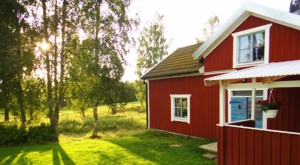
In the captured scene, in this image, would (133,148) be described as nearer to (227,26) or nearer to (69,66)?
(69,66)

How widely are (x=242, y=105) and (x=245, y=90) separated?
2.16ft

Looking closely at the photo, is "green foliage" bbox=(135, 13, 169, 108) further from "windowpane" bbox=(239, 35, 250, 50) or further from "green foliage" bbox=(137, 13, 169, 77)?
"windowpane" bbox=(239, 35, 250, 50)

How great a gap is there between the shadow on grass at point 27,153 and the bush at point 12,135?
2.02ft

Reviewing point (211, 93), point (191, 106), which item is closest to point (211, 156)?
point (211, 93)

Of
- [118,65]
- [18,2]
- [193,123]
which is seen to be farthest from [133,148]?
[18,2]

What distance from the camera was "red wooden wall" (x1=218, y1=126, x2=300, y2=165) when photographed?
5762 mm

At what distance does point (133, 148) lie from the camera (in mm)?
10797

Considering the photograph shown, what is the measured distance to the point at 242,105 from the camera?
10.5 metres

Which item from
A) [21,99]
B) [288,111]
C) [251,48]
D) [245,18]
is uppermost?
[245,18]

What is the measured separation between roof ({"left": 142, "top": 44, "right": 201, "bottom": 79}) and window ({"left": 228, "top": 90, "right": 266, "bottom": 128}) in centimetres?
239

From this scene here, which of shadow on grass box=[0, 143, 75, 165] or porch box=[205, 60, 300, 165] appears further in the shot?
shadow on grass box=[0, 143, 75, 165]

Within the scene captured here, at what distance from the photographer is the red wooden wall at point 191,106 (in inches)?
471

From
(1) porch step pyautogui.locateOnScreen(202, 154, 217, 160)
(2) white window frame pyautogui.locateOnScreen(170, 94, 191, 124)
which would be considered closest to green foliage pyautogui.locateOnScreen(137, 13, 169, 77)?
(2) white window frame pyautogui.locateOnScreen(170, 94, 191, 124)

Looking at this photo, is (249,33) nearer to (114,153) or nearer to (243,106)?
(243,106)
